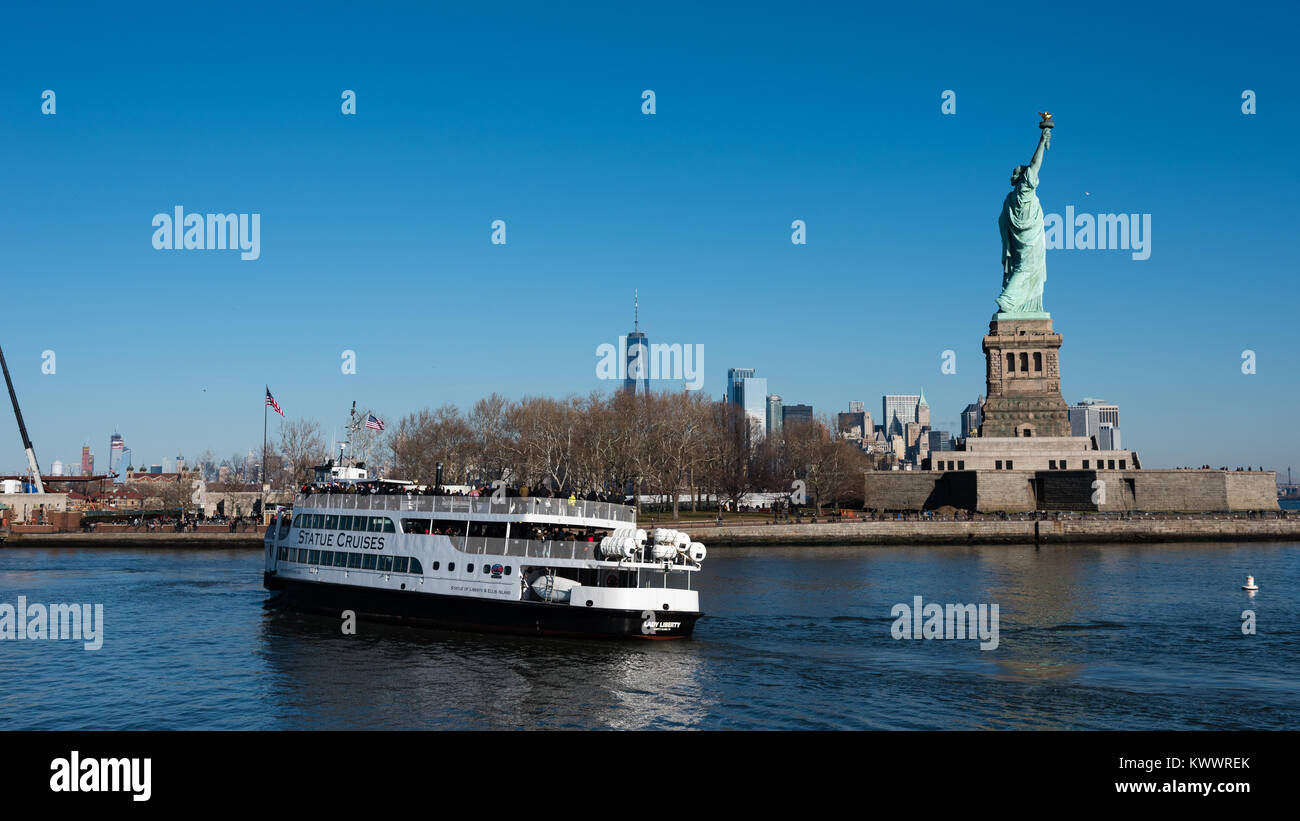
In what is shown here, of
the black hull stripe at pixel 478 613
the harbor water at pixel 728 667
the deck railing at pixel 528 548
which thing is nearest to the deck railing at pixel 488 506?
the deck railing at pixel 528 548

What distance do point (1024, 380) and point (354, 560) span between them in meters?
93.6

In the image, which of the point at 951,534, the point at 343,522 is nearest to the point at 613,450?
the point at 951,534

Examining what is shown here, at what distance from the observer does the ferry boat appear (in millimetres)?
43188

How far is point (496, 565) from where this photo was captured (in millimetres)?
45469

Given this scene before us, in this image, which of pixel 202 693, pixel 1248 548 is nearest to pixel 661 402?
pixel 1248 548

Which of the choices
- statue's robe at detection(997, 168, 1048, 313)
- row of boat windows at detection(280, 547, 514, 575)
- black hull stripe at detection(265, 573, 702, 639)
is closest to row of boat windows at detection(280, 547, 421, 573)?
row of boat windows at detection(280, 547, 514, 575)

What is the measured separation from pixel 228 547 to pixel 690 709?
79718mm

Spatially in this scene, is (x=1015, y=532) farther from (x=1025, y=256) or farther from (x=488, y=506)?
(x=488, y=506)

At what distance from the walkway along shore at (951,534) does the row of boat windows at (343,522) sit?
4859 cm

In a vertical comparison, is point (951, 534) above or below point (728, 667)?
below
